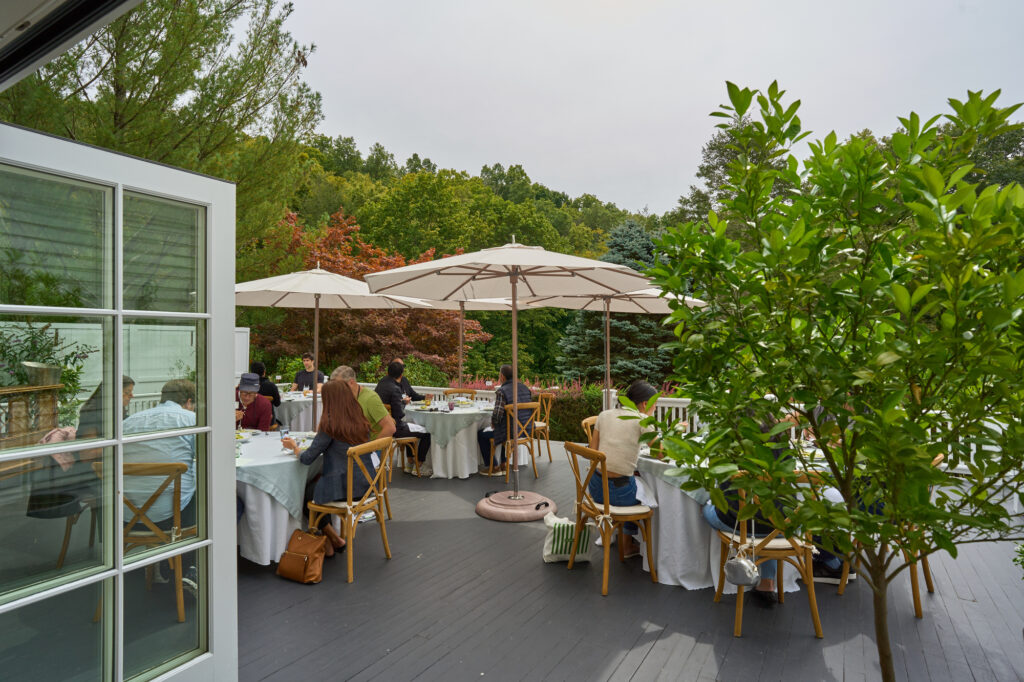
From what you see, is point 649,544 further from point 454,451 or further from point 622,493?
point 454,451

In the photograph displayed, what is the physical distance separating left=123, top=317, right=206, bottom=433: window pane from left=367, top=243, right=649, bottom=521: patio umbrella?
2596mm

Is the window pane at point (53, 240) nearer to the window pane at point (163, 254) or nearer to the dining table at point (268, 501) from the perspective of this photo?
the window pane at point (163, 254)

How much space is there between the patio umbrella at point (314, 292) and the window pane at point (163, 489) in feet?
10.4

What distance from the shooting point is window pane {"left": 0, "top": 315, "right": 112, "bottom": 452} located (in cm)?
192

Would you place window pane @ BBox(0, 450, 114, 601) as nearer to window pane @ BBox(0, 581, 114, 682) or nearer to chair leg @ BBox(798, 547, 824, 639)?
window pane @ BBox(0, 581, 114, 682)

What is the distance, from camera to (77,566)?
2066 millimetres

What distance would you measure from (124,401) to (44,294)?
465 millimetres

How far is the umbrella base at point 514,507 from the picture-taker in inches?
211

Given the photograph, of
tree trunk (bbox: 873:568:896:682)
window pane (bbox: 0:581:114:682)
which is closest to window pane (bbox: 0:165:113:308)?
window pane (bbox: 0:581:114:682)

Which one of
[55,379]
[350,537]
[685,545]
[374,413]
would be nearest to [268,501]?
[350,537]

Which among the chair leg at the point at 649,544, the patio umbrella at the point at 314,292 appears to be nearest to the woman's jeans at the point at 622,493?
the chair leg at the point at 649,544

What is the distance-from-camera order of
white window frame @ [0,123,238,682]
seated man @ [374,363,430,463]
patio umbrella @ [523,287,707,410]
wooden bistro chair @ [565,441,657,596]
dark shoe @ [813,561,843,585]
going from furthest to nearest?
patio umbrella @ [523,287,707,410] → seated man @ [374,363,430,463] → dark shoe @ [813,561,843,585] → wooden bistro chair @ [565,441,657,596] → white window frame @ [0,123,238,682]

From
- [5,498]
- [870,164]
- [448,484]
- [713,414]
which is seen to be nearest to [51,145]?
[5,498]

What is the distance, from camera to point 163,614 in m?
2.32
